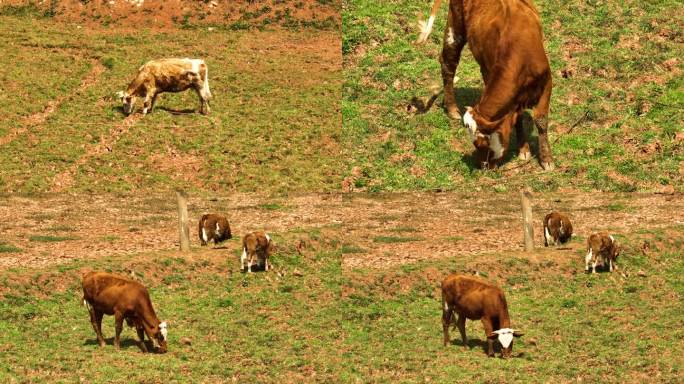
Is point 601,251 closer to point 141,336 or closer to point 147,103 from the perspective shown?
point 141,336

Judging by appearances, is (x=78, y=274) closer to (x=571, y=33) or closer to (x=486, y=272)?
(x=486, y=272)

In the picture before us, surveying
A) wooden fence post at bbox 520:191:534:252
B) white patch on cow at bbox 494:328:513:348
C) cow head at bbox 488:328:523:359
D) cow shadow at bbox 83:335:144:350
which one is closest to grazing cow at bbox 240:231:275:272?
cow shadow at bbox 83:335:144:350

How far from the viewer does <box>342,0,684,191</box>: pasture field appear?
38000mm

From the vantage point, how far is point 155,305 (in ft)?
96.0

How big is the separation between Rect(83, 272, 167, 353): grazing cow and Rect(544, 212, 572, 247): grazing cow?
11876 millimetres

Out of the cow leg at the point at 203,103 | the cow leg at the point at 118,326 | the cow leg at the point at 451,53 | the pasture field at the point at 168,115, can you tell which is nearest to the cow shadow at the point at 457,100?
the cow leg at the point at 451,53

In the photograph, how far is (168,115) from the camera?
148 feet

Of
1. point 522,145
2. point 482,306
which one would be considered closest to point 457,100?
point 522,145

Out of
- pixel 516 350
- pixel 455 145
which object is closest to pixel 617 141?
pixel 455 145

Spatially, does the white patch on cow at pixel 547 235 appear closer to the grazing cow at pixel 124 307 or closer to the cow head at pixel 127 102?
the grazing cow at pixel 124 307

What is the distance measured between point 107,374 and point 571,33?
28237 millimetres

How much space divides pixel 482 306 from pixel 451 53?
50.8ft

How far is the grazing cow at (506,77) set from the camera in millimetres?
34562

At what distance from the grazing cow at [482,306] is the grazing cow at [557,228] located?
7.41m
